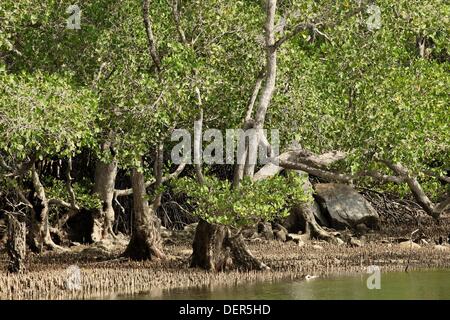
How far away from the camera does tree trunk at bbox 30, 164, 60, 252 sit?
21.9m

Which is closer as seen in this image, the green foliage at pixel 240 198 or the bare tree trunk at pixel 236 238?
the green foliage at pixel 240 198

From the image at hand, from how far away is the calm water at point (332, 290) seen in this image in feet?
51.6

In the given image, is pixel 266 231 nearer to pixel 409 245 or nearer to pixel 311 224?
pixel 311 224

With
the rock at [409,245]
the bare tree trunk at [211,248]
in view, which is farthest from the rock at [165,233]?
the bare tree trunk at [211,248]

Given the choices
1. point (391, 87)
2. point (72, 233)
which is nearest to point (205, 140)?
point (391, 87)

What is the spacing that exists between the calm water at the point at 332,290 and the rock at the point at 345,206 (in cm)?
973

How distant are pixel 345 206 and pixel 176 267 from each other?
32.5ft

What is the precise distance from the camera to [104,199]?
2409cm

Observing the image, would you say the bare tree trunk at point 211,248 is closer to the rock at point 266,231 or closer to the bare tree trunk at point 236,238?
the bare tree trunk at point 236,238

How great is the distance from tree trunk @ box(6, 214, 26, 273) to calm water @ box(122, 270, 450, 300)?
114 inches

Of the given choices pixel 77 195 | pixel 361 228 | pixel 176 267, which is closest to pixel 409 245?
pixel 361 228

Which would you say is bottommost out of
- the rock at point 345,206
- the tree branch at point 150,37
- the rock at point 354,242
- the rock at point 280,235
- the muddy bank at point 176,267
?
the muddy bank at point 176,267

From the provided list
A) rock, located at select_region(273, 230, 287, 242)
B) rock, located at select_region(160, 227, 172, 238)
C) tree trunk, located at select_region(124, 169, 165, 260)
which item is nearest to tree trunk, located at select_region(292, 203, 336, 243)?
rock, located at select_region(273, 230, 287, 242)

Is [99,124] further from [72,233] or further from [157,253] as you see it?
[72,233]
